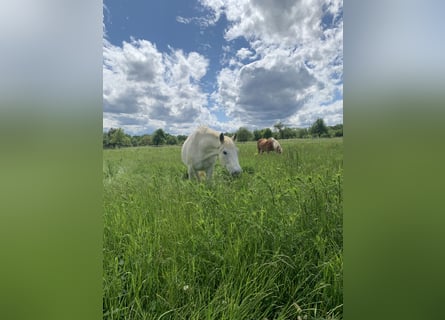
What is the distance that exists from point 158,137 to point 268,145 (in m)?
0.93

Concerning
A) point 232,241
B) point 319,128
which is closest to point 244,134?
point 319,128

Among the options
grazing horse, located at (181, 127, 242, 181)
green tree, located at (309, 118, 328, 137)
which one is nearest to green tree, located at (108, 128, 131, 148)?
grazing horse, located at (181, 127, 242, 181)

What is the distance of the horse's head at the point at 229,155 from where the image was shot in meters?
2.13

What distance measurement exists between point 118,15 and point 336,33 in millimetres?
1491

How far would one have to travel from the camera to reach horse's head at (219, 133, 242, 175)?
6.98 ft

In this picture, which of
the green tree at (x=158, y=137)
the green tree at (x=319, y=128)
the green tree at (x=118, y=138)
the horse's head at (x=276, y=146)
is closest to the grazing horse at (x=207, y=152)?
the green tree at (x=158, y=137)

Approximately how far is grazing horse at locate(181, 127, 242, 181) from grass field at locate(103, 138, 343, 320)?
0.20m

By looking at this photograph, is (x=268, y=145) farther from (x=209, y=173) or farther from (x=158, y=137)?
(x=158, y=137)

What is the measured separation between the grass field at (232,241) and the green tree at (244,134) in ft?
0.18

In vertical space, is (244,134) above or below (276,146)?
above

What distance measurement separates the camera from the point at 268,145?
2.03 meters

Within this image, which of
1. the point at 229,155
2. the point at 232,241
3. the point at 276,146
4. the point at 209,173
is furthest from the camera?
the point at 209,173
